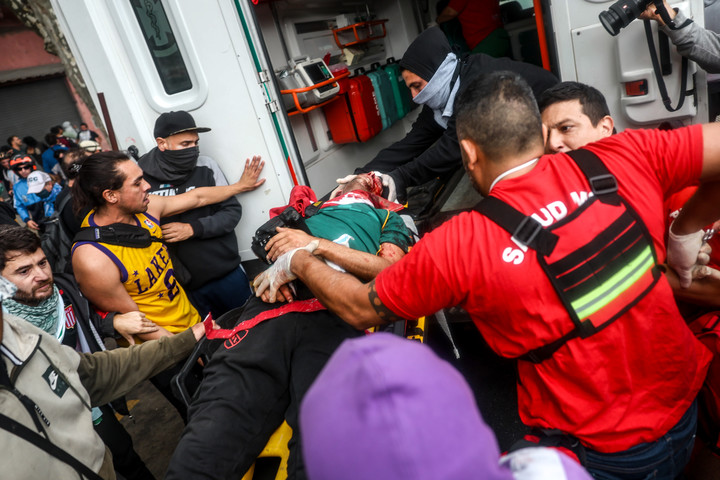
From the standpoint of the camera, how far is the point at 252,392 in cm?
162

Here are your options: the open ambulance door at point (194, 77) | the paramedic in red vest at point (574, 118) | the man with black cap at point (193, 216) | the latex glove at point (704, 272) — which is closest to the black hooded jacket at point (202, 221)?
the man with black cap at point (193, 216)

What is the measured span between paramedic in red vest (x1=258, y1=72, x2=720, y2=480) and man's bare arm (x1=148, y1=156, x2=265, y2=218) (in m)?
1.81

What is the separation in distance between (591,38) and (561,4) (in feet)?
0.81

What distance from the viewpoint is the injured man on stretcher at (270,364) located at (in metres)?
1.46

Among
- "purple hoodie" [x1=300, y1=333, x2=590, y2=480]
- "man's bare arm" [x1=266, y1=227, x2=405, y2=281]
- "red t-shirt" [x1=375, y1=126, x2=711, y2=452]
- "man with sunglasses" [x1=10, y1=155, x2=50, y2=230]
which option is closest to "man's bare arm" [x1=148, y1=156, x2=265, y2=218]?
"man's bare arm" [x1=266, y1=227, x2=405, y2=281]

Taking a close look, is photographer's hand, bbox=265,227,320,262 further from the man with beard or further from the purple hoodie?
the purple hoodie

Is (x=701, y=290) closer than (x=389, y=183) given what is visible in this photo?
Yes

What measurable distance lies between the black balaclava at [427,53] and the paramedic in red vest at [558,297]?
1.55 m

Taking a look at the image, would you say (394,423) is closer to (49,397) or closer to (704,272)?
(49,397)

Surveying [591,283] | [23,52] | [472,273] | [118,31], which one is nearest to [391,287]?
[472,273]

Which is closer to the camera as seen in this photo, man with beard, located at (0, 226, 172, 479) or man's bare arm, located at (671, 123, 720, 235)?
man's bare arm, located at (671, 123, 720, 235)

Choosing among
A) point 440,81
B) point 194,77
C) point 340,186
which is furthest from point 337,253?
point 194,77

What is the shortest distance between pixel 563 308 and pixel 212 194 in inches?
92.3

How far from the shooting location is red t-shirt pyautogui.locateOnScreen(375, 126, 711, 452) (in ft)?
3.64
